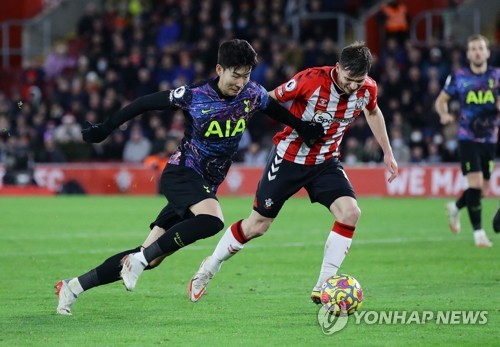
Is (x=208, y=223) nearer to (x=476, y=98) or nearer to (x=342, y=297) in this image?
(x=342, y=297)

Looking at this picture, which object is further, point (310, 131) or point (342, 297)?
point (310, 131)

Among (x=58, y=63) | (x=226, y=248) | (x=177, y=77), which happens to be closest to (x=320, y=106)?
(x=226, y=248)

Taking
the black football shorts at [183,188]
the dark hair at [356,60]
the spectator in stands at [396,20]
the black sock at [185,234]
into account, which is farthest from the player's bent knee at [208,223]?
the spectator in stands at [396,20]

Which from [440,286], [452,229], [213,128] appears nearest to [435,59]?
[452,229]

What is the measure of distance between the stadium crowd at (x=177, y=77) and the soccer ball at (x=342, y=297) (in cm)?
1489

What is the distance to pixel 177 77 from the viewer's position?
25.8 m

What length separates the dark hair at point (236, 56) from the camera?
26.3 feet

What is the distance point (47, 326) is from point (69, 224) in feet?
30.4

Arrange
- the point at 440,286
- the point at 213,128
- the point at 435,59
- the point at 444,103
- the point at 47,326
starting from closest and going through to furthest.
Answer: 1. the point at 47,326
2. the point at 213,128
3. the point at 440,286
4. the point at 444,103
5. the point at 435,59

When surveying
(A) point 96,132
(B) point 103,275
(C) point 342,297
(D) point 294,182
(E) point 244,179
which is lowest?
(E) point 244,179

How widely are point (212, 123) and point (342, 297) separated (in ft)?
5.34

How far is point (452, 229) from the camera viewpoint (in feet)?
48.4

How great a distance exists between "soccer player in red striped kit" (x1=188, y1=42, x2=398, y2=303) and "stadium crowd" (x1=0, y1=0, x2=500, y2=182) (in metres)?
13.9

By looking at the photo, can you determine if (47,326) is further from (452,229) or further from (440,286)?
(452,229)
